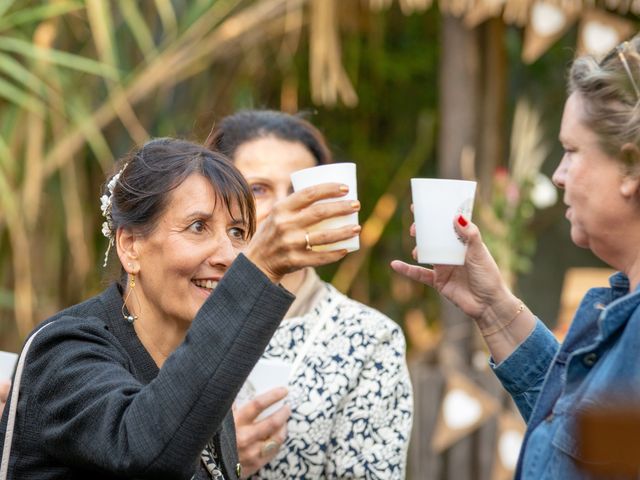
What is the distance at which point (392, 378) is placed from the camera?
2.77 meters

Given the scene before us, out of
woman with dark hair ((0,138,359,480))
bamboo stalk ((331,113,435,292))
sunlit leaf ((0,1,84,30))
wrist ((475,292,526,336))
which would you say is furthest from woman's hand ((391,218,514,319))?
bamboo stalk ((331,113,435,292))

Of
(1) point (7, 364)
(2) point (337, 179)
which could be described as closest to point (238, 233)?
(2) point (337, 179)

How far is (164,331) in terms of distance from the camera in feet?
7.54

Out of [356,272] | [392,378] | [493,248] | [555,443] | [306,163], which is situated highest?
[306,163]

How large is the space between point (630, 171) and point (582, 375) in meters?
0.33

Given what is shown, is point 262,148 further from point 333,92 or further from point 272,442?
point 333,92

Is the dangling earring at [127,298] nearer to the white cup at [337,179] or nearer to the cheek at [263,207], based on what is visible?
the white cup at [337,179]

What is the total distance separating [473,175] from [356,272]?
66.5 inches

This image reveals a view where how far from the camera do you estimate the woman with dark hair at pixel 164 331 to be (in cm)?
188

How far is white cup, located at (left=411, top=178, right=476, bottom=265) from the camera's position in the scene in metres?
2.19

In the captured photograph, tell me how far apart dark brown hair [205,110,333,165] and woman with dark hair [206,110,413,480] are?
259 mm

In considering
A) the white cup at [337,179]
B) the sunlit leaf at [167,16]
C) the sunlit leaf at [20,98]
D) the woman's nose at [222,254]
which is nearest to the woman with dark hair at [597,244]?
the white cup at [337,179]

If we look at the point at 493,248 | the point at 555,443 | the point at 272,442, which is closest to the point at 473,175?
the point at 493,248

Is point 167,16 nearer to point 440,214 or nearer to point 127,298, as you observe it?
point 127,298
